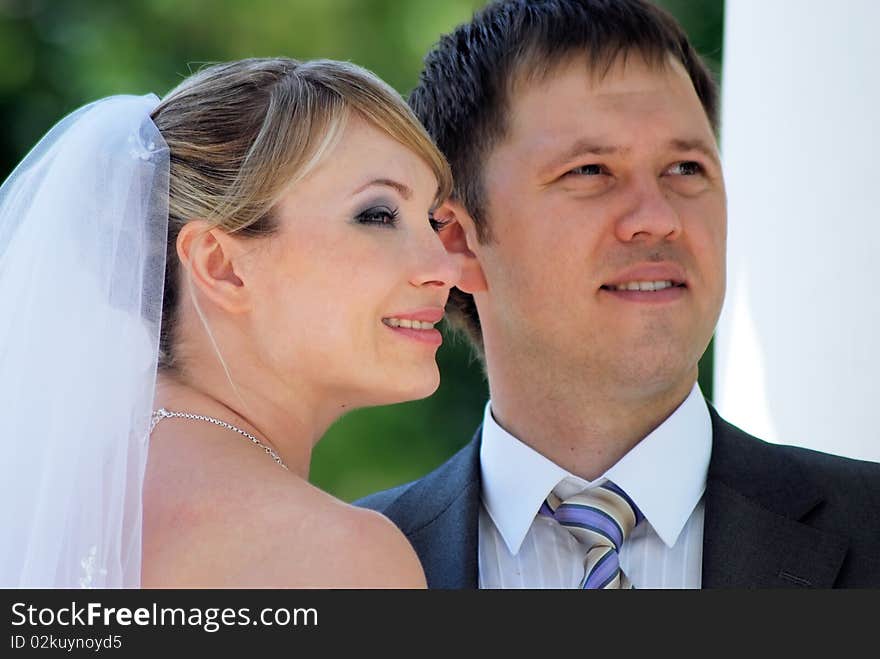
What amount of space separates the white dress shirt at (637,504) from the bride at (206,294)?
25.0 inches

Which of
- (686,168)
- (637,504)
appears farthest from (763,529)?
(686,168)

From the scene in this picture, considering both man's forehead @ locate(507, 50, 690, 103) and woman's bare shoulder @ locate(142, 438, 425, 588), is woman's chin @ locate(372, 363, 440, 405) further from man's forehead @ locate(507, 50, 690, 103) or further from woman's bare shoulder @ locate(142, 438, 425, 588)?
man's forehead @ locate(507, 50, 690, 103)

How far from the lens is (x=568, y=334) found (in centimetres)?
351

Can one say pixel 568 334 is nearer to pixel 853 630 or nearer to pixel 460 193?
pixel 460 193

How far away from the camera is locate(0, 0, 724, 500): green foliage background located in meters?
9.08

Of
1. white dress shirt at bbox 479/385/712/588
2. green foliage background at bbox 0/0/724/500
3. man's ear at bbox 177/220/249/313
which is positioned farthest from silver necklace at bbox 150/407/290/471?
green foliage background at bbox 0/0/724/500

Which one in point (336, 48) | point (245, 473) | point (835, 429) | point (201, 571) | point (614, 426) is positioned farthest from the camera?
point (336, 48)

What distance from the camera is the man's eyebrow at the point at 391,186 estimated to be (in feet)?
8.93

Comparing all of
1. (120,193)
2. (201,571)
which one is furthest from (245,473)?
(120,193)

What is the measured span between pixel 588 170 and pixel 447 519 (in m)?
0.95

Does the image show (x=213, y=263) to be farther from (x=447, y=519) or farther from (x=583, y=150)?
(x=583, y=150)

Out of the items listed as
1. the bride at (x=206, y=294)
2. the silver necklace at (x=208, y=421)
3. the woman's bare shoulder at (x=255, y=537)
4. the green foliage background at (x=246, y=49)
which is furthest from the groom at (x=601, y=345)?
the green foliage background at (x=246, y=49)

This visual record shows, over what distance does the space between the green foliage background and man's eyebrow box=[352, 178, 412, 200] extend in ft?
20.5

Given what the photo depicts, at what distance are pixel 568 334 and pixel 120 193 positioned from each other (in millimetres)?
1293
